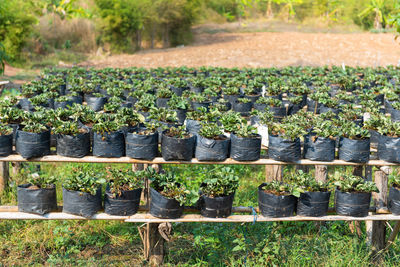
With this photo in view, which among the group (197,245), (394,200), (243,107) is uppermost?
(243,107)

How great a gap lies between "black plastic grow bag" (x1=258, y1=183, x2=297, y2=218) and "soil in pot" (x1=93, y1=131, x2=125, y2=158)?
166 centimetres

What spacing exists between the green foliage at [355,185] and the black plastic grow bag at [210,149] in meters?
1.28

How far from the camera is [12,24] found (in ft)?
67.9

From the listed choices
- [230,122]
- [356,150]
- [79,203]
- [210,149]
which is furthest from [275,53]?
[79,203]

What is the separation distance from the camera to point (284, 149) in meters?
4.69

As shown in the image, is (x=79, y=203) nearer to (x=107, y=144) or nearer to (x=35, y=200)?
(x=35, y=200)

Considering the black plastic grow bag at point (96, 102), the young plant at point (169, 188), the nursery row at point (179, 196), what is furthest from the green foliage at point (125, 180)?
the black plastic grow bag at point (96, 102)

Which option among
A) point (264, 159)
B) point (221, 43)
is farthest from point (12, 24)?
point (264, 159)

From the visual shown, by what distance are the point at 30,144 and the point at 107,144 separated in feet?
2.67

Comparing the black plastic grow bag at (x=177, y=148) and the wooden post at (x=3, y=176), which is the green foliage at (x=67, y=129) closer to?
the black plastic grow bag at (x=177, y=148)

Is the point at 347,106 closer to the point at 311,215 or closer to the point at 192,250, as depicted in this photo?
the point at 311,215

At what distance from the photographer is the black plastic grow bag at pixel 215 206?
4406 mm

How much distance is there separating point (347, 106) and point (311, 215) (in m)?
2.90

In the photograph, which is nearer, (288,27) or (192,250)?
(192,250)
